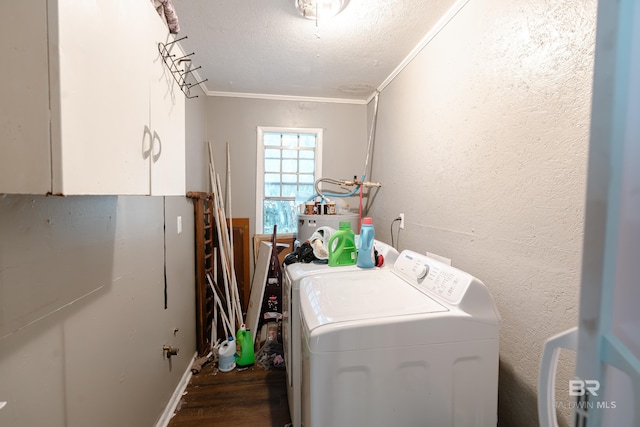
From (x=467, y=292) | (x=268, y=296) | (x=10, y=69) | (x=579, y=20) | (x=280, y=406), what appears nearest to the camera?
(x=10, y=69)

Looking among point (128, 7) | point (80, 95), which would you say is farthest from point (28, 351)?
point (128, 7)

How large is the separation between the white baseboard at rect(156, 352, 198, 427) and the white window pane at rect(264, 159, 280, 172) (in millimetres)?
1929

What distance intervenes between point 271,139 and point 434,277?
2.29 metres

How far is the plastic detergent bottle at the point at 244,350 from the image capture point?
87.4 inches

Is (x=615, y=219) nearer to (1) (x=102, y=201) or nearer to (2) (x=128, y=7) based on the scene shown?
(2) (x=128, y=7)

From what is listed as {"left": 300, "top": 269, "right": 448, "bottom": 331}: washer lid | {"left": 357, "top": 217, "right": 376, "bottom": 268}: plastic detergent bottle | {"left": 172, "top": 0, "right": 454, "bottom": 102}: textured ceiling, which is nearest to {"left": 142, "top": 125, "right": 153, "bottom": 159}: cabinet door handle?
{"left": 300, "top": 269, "right": 448, "bottom": 331}: washer lid

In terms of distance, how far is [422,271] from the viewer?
4.13 ft

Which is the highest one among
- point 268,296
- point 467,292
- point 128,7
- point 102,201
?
point 128,7

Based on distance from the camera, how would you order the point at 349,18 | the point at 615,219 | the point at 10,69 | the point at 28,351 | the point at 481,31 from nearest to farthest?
the point at 615,219
the point at 10,69
the point at 28,351
the point at 481,31
the point at 349,18

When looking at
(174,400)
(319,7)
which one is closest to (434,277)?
(319,7)

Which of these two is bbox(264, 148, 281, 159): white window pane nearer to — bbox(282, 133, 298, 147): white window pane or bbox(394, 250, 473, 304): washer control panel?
bbox(282, 133, 298, 147): white window pane

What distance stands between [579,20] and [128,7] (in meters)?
1.37

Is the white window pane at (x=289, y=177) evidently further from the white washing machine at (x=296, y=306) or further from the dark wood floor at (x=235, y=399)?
the dark wood floor at (x=235, y=399)

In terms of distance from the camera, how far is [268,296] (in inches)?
105
